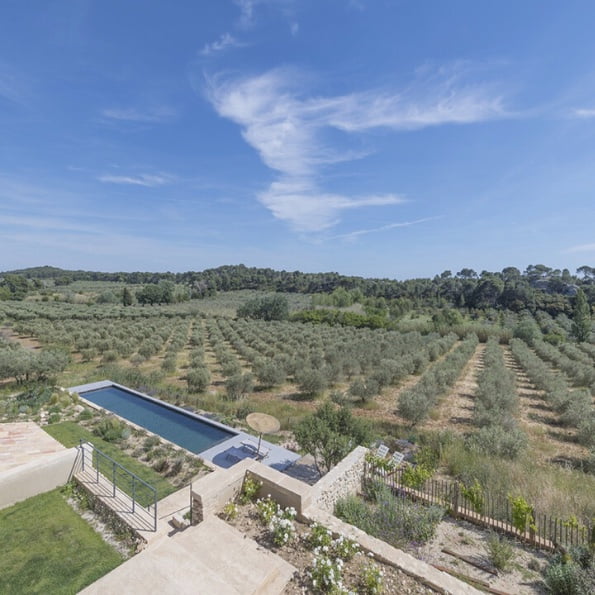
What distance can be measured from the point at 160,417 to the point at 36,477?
570 centimetres

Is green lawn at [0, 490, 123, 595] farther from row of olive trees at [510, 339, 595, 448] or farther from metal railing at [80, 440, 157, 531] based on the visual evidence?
row of olive trees at [510, 339, 595, 448]

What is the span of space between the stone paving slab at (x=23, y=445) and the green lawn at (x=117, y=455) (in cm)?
67

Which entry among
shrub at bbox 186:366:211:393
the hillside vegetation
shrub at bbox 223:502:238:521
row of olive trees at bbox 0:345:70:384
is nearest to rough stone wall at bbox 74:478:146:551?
shrub at bbox 223:502:238:521

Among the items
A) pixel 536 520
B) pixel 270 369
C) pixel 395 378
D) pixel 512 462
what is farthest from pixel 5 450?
pixel 395 378

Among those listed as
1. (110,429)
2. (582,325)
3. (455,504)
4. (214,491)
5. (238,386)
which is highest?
(582,325)

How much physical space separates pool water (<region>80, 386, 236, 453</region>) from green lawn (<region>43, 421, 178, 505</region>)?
1756 mm

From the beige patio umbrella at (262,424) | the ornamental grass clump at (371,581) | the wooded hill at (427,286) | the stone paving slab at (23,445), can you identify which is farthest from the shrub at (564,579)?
the wooded hill at (427,286)

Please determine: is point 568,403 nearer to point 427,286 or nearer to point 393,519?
point 393,519

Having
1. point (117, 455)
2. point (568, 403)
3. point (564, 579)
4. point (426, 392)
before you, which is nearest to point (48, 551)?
point (117, 455)

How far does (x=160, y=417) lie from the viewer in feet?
42.9

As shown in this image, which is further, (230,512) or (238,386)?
(238,386)

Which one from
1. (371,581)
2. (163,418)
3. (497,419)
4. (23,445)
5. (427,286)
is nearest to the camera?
(371,581)

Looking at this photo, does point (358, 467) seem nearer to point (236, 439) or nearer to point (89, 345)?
point (236, 439)

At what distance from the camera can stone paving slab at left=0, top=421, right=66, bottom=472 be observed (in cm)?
815
